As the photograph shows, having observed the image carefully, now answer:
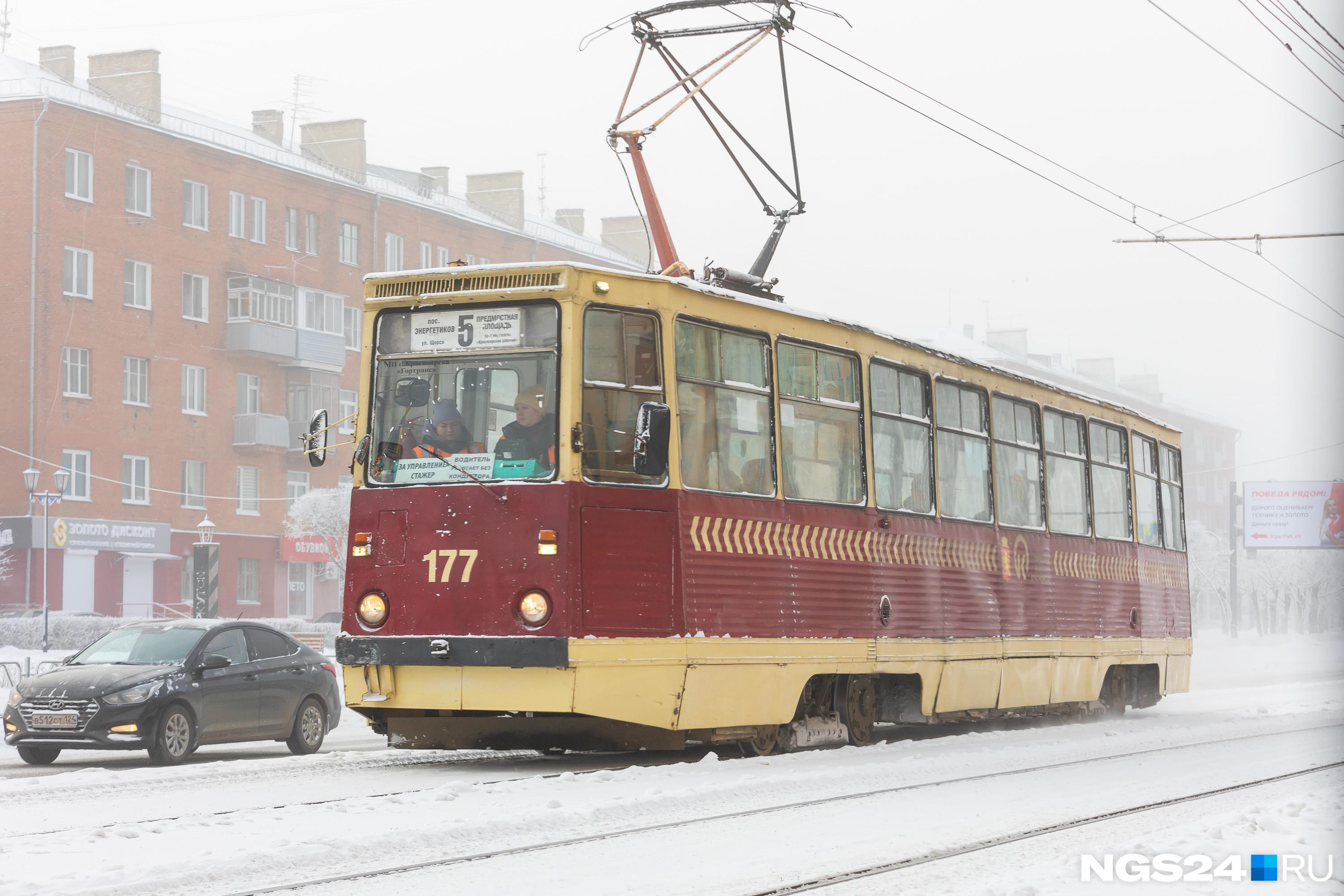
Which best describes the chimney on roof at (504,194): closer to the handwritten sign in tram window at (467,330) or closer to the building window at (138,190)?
the building window at (138,190)

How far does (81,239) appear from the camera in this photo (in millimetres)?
52156

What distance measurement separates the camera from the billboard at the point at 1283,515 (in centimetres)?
8325

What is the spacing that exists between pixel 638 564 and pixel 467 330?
79.8 inches

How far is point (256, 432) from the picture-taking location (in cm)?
5766

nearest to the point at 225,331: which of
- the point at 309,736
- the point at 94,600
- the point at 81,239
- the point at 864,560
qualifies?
the point at 81,239

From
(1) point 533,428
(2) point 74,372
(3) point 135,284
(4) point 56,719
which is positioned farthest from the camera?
(3) point 135,284

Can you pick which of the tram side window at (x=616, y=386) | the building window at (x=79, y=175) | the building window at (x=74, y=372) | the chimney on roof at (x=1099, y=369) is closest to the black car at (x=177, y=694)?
the tram side window at (x=616, y=386)

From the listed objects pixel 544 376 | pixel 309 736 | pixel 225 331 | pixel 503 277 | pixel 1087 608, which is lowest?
pixel 309 736

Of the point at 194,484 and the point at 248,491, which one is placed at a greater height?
the point at 194,484

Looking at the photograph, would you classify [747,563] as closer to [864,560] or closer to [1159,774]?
[864,560]

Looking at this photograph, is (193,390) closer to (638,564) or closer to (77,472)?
(77,472)

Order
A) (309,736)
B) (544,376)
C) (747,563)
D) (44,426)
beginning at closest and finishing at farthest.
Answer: (544,376)
(747,563)
(309,736)
(44,426)

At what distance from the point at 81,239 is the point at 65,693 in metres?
40.4

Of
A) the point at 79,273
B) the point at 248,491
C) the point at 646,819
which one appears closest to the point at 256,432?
the point at 248,491
